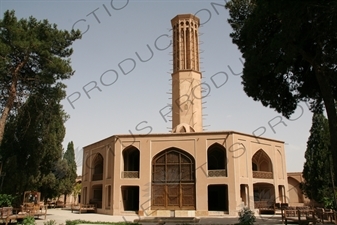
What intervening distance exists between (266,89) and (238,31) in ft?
11.9

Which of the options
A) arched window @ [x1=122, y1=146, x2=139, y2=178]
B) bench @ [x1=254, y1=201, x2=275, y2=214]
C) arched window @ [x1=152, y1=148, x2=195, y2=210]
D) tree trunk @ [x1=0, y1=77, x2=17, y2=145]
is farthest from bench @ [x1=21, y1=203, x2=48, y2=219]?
bench @ [x1=254, y1=201, x2=275, y2=214]

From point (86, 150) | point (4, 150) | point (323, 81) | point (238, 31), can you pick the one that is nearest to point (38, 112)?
point (4, 150)

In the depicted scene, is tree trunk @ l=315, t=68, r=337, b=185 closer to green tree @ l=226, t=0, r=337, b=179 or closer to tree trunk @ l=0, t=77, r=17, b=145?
green tree @ l=226, t=0, r=337, b=179

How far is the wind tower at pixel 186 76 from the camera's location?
3108cm

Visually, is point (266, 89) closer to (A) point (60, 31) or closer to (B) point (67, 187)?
(A) point (60, 31)

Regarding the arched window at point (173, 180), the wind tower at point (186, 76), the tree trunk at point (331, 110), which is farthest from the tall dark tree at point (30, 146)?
the tree trunk at point (331, 110)

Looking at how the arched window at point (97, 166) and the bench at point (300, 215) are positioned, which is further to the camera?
the arched window at point (97, 166)

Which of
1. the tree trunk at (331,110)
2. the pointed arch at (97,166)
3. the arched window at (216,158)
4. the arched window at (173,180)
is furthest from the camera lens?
the pointed arch at (97,166)

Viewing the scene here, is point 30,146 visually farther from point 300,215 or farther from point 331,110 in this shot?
point 331,110

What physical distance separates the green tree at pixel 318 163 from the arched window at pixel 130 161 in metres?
15.4

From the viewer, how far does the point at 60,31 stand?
2069cm

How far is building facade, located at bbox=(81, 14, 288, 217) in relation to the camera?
2438cm

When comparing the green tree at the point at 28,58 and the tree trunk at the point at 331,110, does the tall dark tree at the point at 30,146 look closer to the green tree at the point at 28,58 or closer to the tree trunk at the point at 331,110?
the green tree at the point at 28,58

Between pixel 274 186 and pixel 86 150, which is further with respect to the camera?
pixel 86 150
